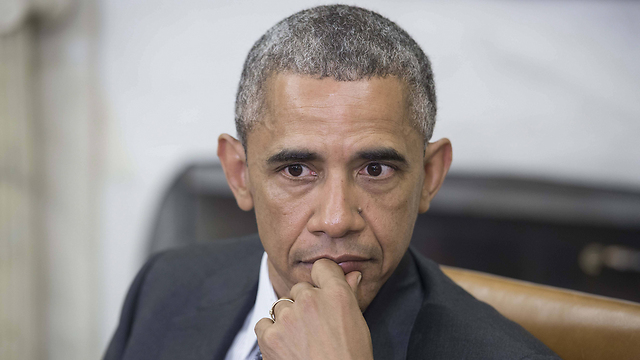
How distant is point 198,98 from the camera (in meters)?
2.89

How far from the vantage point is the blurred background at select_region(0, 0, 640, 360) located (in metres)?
2.26

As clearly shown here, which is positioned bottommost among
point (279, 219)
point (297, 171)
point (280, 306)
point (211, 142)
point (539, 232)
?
point (539, 232)

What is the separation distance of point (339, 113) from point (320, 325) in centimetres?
41

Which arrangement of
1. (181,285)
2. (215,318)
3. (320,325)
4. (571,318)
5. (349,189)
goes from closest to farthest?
(320,325), (349,189), (571,318), (215,318), (181,285)

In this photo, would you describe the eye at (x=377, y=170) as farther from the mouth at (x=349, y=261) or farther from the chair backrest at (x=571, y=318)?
the chair backrest at (x=571, y=318)

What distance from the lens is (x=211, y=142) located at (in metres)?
2.88

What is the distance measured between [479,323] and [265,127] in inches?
25.6

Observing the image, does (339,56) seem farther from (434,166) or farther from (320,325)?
(320,325)

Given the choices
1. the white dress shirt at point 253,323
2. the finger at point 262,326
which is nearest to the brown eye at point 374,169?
the finger at point 262,326

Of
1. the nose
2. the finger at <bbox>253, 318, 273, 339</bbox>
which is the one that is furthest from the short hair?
the finger at <bbox>253, 318, 273, 339</bbox>

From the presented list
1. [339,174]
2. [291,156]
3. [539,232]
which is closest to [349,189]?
[339,174]

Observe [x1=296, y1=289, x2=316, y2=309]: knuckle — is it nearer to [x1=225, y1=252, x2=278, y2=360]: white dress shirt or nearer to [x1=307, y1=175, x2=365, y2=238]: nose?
[x1=307, y1=175, x2=365, y2=238]: nose

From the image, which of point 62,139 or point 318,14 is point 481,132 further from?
point 62,139

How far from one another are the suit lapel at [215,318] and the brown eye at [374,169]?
58 centimetres
